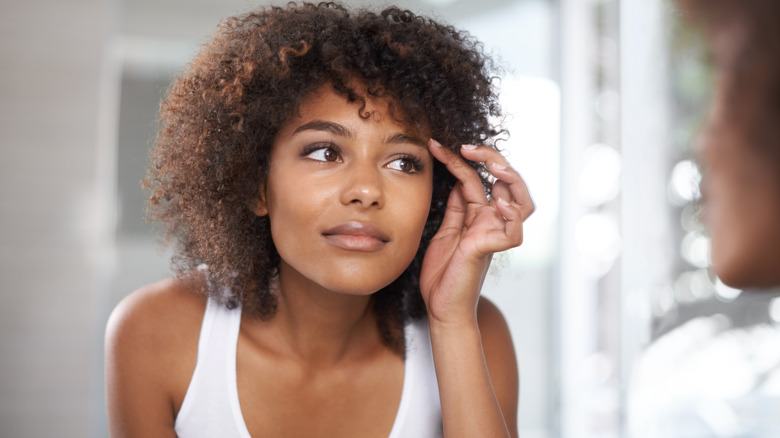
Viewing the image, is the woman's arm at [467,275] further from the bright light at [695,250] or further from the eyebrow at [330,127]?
the bright light at [695,250]

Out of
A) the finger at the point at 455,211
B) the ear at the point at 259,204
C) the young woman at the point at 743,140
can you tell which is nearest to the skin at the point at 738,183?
the young woman at the point at 743,140

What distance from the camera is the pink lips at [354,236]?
116cm

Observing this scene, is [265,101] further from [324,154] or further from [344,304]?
[344,304]

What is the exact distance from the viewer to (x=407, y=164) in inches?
49.6

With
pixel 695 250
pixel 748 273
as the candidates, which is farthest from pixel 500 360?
pixel 695 250

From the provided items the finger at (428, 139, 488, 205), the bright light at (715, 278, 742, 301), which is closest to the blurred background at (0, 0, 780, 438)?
the bright light at (715, 278, 742, 301)

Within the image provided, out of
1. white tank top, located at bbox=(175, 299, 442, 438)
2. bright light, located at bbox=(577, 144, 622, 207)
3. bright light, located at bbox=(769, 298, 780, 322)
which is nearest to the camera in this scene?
white tank top, located at bbox=(175, 299, 442, 438)

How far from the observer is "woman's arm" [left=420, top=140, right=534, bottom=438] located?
1.26 metres

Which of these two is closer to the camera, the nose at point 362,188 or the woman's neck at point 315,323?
the nose at point 362,188

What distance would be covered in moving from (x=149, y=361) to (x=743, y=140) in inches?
46.0

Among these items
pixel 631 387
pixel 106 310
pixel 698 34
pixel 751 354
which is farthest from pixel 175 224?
pixel 631 387

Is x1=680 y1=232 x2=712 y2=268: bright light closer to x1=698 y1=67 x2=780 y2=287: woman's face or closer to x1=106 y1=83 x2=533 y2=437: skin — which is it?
x1=106 y1=83 x2=533 y2=437: skin

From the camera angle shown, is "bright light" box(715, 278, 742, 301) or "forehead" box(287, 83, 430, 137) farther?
"bright light" box(715, 278, 742, 301)

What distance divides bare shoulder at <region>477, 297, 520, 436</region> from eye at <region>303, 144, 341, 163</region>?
53 cm
